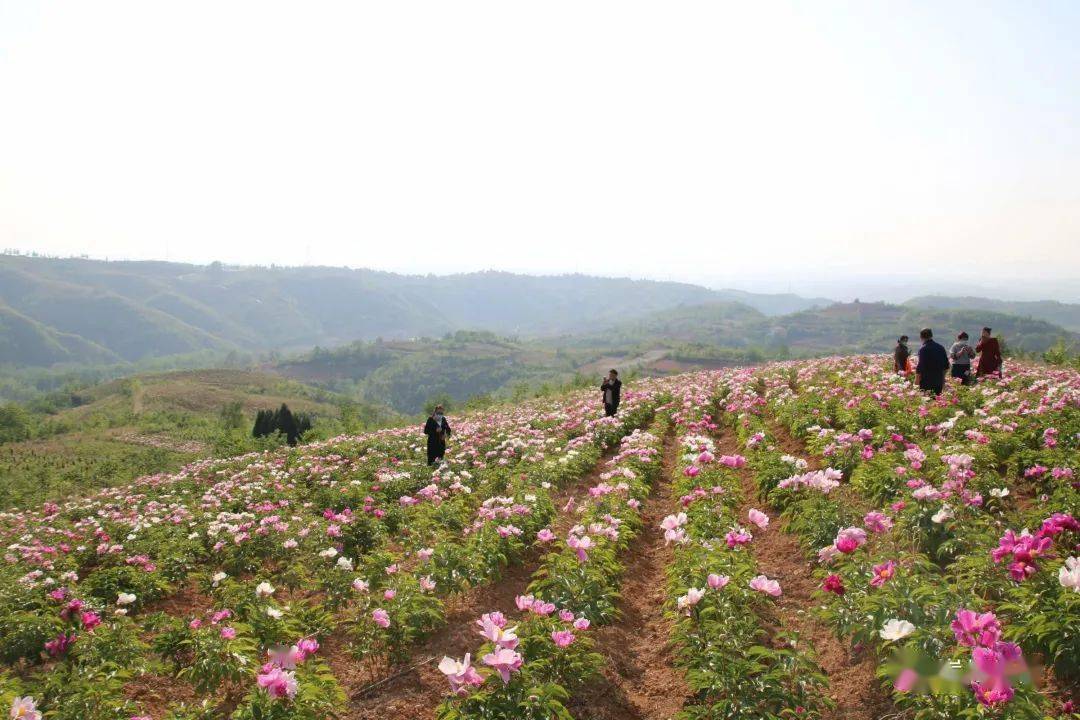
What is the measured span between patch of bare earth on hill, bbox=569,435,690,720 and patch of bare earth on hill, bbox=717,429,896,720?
1199 mm

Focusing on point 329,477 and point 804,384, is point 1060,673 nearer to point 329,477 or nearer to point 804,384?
point 329,477

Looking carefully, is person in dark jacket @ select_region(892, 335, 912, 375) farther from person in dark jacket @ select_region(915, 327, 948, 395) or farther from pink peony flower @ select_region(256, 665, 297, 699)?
pink peony flower @ select_region(256, 665, 297, 699)

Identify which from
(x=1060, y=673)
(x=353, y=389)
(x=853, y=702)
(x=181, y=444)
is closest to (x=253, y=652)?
(x=853, y=702)

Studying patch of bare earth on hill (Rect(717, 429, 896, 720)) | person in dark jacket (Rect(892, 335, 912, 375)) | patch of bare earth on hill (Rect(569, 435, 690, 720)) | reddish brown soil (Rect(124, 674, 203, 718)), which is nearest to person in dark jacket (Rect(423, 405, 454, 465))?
patch of bare earth on hill (Rect(569, 435, 690, 720))

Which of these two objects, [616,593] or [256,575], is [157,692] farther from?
[616,593]

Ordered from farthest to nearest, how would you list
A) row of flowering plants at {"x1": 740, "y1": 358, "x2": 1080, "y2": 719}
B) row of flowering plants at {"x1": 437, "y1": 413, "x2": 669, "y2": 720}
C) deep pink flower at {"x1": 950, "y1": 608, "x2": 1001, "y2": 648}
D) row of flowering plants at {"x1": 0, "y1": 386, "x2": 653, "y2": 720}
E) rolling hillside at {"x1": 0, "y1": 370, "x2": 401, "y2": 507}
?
1. rolling hillside at {"x1": 0, "y1": 370, "x2": 401, "y2": 507}
2. row of flowering plants at {"x1": 0, "y1": 386, "x2": 653, "y2": 720}
3. row of flowering plants at {"x1": 437, "y1": 413, "x2": 669, "y2": 720}
4. row of flowering plants at {"x1": 740, "y1": 358, "x2": 1080, "y2": 719}
5. deep pink flower at {"x1": 950, "y1": 608, "x2": 1001, "y2": 648}

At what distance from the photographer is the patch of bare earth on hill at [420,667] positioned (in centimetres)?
527

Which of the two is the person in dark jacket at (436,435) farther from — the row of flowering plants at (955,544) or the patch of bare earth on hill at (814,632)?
the patch of bare earth on hill at (814,632)

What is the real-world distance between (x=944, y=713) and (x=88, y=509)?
1633 centimetres

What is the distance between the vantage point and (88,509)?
13625mm

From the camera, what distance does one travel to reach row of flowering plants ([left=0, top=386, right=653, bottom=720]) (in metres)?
5.04

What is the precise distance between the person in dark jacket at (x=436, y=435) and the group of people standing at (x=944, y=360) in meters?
10.0

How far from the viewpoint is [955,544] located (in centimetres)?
557

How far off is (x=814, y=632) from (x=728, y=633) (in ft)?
5.29
